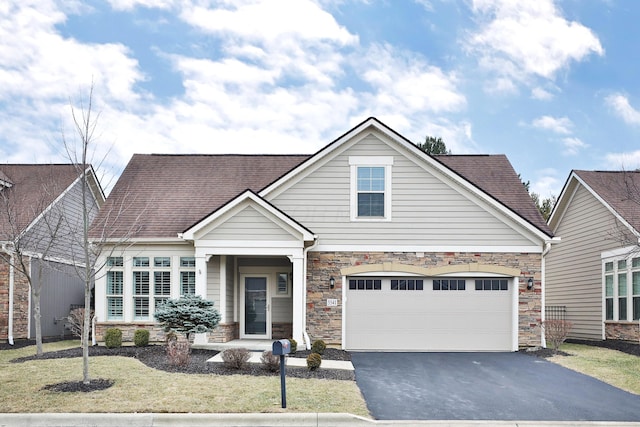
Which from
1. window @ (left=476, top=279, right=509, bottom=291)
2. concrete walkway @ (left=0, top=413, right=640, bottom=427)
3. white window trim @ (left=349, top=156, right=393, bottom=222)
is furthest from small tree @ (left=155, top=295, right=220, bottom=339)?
window @ (left=476, top=279, right=509, bottom=291)

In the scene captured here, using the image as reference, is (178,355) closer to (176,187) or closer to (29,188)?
(176,187)

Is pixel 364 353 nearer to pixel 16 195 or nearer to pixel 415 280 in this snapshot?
pixel 415 280

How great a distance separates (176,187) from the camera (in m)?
21.5

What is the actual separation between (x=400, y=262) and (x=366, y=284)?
117 cm

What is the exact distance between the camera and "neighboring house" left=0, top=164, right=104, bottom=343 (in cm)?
2050

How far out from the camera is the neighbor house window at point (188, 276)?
1911 centimetres

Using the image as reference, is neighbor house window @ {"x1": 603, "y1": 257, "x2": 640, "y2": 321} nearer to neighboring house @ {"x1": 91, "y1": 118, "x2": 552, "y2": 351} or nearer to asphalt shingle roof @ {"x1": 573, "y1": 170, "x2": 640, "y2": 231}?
asphalt shingle roof @ {"x1": 573, "y1": 170, "x2": 640, "y2": 231}

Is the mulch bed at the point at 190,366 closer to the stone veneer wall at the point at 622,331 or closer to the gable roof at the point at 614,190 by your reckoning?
the stone veneer wall at the point at 622,331

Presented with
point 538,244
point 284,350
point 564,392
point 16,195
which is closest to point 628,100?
point 538,244

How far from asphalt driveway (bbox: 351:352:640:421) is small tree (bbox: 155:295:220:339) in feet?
12.5

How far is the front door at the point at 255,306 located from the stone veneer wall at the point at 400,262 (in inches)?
72.4

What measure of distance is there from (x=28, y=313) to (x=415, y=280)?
12.6 metres

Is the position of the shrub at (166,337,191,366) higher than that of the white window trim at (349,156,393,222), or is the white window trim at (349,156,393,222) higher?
the white window trim at (349,156,393,222)

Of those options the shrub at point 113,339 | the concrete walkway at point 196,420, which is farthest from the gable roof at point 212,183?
the concrete walkway at point 196,420
